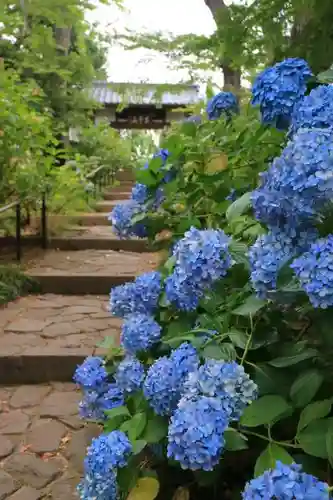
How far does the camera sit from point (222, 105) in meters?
2.18

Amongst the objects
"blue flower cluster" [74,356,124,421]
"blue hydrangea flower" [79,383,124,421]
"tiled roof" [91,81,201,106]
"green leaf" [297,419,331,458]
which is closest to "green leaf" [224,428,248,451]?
"green leaf" [297,419,331,458]

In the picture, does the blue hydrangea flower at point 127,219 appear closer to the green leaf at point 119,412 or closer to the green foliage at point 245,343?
the green foliage at point 245,343

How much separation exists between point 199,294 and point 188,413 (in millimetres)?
340

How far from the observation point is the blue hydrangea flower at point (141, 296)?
1666mm

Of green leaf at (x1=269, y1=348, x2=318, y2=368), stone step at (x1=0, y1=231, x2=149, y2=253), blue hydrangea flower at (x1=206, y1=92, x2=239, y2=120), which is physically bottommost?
stone step at (x1=0, y1=231, x2=149, y2=253)

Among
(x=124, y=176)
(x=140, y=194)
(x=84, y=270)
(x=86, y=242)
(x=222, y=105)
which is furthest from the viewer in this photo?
(x=124, y=176)

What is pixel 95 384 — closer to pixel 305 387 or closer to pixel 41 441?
pixel 41 441

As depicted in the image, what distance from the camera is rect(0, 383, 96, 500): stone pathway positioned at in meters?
2.04

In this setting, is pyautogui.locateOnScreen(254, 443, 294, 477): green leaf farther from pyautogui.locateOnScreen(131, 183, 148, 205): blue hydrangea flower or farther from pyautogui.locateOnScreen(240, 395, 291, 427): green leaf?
pyautogui.locateOnScreen(131, 183, 148, 205): blue hydrangea flower

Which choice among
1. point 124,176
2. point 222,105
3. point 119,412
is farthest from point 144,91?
point 124,176

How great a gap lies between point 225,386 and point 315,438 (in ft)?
0.58

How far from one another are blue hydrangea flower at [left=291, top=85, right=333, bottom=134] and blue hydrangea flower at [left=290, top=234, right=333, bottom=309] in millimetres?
254

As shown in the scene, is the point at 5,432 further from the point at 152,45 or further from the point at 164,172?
the point at 152,45

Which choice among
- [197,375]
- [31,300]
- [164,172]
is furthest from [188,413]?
[31,300]
